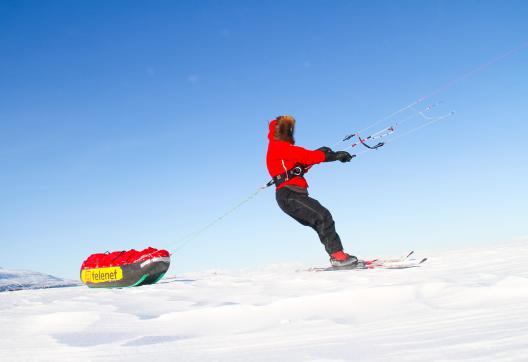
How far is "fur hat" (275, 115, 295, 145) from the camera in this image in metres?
7.47

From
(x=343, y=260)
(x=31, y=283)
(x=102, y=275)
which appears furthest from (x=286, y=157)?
(x=31, y=283)

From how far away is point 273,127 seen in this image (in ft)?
24.8

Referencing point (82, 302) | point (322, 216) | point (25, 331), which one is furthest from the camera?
point (322, 216)

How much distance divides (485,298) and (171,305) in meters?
2.53

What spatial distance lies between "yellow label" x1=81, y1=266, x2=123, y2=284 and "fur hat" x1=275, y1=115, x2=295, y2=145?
3277 millimetres

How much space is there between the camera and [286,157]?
7.20 metres

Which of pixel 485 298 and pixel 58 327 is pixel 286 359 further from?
pixel 58 327

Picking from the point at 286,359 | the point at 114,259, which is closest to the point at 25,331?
the point at 286,359

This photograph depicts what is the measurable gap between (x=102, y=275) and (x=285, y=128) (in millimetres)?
3768

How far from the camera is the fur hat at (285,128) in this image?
747 centimetres

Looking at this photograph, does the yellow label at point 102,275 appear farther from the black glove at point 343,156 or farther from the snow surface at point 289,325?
the black glove at point 343,156

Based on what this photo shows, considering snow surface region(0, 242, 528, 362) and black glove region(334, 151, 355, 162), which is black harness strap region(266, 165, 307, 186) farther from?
snow surface region(0, 242, 528, 362)

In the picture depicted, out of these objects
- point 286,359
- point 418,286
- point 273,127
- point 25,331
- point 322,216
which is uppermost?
point 273,127

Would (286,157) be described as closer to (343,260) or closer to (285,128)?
(285,128)
